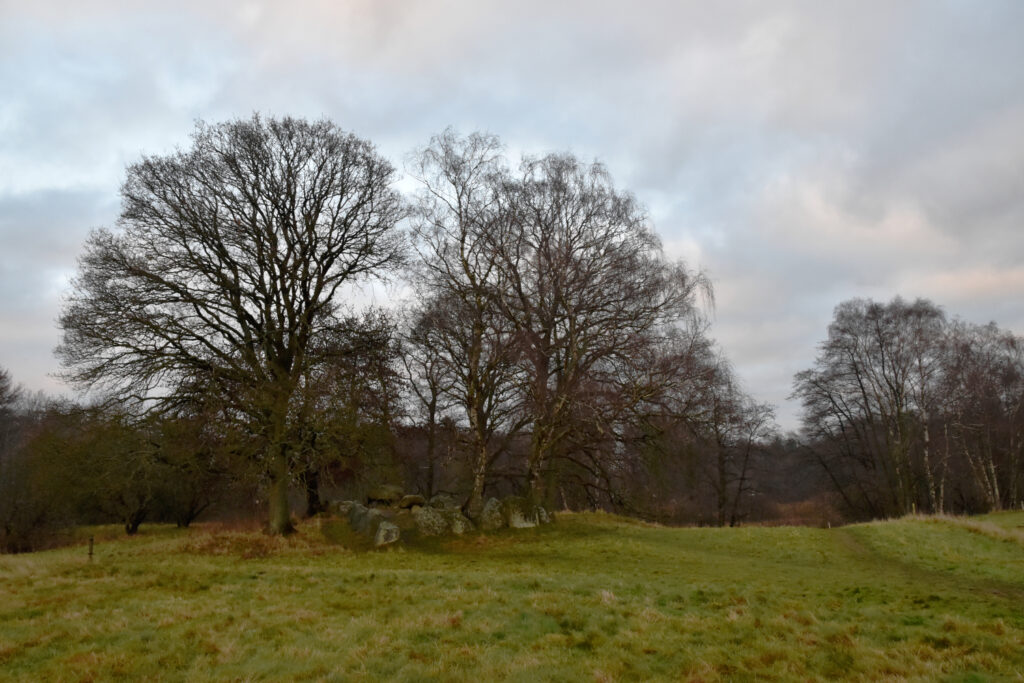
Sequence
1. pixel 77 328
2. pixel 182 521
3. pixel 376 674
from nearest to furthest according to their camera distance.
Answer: pixel 376 674
pixel 77 328
pixel 182 521

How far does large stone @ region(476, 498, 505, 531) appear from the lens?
20.2 m

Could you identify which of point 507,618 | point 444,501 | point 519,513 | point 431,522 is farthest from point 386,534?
point 507,618

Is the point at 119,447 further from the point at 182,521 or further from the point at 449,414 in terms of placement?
the point at 182,521

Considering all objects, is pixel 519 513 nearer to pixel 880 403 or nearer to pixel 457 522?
pixel 457 522

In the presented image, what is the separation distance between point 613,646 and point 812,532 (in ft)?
60.6

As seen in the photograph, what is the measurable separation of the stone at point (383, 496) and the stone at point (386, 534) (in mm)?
6576

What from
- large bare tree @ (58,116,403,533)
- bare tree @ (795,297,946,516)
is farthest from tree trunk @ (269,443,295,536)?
bare tree @ (795,297,946,516)

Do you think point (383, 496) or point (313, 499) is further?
point (383, 496)

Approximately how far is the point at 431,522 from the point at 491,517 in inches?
87.9

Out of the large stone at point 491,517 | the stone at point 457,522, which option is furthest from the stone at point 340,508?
the large stone at point 491,517

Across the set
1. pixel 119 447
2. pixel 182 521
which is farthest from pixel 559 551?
pixel 182 521

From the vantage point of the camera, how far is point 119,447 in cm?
1777

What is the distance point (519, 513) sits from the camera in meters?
20.8

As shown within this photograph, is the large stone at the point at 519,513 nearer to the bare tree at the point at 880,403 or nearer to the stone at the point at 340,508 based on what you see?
the stone at the point at 340,508
